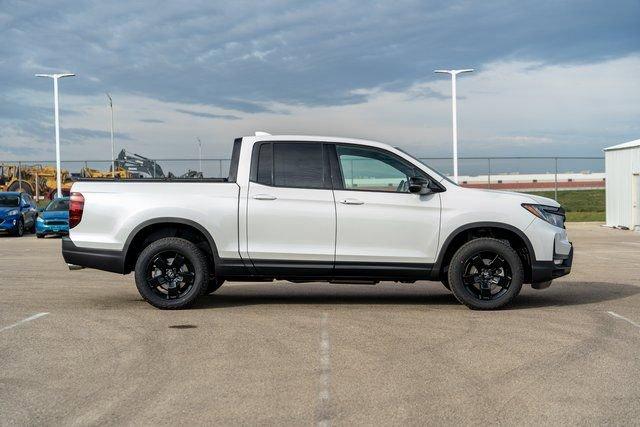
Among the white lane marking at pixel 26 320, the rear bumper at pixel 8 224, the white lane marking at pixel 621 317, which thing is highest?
the rear bumper at pixel 8 224

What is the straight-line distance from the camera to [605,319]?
8.26 meters

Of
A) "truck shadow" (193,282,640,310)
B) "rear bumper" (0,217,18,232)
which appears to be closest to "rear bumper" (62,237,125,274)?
"truck shadow" (193,282,640,310)

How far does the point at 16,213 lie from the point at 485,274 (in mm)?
20814

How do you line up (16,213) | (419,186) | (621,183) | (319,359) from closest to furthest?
1. (319,359)
2. (419,186)
3. (16,213)
4. (621,183)

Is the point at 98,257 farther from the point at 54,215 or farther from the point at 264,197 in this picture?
the point at 54,215

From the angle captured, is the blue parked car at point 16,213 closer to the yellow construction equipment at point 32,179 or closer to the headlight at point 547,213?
the yellow construction equipment at point 32,179

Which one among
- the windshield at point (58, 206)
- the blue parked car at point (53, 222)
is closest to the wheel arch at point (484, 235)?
the blue parked car at point (53, 222)

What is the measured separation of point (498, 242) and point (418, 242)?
92cm

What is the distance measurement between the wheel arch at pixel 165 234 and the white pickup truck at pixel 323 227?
0.06ft

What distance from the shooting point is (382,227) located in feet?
28.3

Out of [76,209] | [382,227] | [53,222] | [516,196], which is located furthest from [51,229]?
[516,196]

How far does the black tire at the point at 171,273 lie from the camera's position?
8.70m

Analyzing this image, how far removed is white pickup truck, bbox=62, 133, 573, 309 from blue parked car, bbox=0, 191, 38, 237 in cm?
1796

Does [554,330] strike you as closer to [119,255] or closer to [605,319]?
[605,319]
